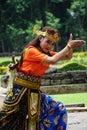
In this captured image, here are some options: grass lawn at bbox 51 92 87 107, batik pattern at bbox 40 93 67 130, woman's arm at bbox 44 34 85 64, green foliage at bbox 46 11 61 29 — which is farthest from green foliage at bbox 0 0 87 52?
woman's arm at bbox 44 34 85 64

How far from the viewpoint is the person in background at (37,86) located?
5078 mm

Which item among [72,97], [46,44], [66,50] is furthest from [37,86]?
[72,97]

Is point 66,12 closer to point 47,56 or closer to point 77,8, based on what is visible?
point 77,8

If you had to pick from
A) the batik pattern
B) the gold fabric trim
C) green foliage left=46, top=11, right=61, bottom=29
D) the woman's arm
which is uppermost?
green foliage left=46, top=11, right=61, bottom=29

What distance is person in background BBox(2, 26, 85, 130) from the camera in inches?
200

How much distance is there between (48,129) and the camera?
5293 millimetres

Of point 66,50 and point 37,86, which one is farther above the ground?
point 66,50

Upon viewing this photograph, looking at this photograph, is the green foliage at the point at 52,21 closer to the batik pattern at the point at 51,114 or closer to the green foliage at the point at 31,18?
the green foliage at the point at 31,18

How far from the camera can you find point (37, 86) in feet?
17.1

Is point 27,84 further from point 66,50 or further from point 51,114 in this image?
point 66,50

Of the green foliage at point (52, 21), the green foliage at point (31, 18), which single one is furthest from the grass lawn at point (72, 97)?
the green foliage at point (31, 18)

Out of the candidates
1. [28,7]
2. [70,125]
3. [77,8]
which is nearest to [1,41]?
[28,7]

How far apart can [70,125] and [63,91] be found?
5.57 meters

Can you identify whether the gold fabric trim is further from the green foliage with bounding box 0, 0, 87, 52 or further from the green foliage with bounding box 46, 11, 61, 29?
the green foliage with bounding box 0, 0, 87, 52
